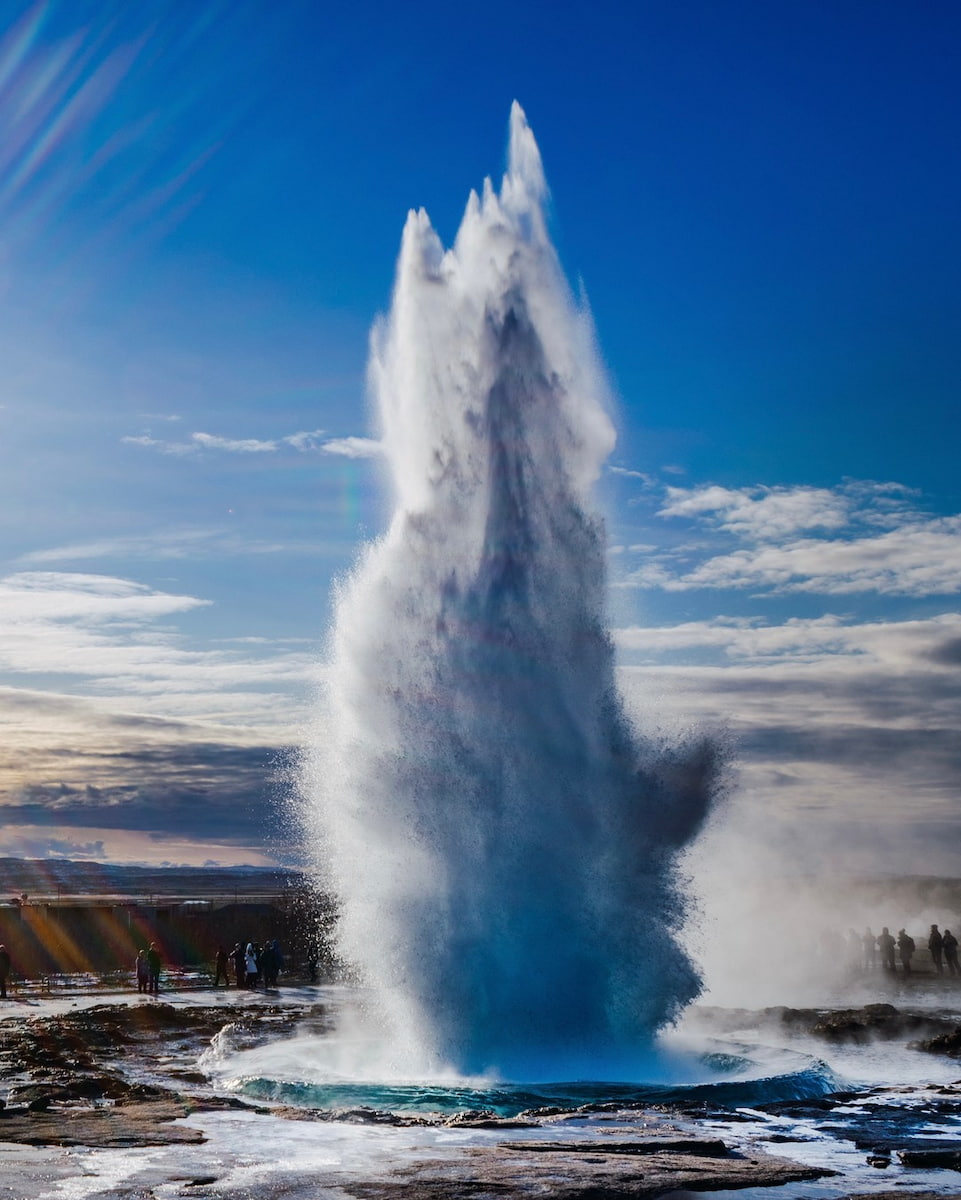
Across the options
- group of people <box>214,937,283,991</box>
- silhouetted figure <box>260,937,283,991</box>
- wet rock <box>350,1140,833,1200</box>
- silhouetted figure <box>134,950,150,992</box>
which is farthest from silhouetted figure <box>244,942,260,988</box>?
wet rock <box>350,1140,833,1200</box>

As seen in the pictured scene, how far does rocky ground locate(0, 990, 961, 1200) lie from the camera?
31.1 ft

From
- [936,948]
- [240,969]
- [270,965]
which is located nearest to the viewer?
[240,969]

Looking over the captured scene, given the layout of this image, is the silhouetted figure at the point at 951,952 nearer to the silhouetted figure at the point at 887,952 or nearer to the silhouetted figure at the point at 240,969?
the silhouetted figure at the point at 887,952

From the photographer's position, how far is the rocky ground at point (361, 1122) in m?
9.49

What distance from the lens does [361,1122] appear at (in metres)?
12.9

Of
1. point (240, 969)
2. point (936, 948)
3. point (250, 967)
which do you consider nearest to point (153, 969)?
point (250, 967)

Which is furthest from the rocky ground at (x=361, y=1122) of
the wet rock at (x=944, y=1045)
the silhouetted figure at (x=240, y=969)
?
the silhouetted figure at (x=240, y=969)

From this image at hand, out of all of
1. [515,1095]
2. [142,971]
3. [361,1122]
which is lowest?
[142,971]

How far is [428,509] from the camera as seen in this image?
69.5ft

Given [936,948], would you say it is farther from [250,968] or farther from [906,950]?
[250,968]

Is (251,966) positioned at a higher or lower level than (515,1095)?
lower

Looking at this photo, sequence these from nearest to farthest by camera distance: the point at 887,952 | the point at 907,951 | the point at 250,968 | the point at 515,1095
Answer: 1. the point at 515,1095
2. the point at 250,968
3. the point at 907,951
4. the point at 887,952

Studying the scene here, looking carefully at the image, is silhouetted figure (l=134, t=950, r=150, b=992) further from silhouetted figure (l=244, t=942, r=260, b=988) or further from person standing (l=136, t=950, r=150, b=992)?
silhouetted figure (l=244, t=942, r=260, b=988)

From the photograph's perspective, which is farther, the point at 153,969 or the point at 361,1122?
the point at 153,969
